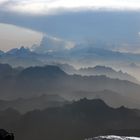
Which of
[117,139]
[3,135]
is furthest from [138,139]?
[3,135]

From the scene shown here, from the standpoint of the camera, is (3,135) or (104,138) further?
(3,135)

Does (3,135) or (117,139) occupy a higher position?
(3,135)

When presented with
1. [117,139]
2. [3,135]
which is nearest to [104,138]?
[117,139]

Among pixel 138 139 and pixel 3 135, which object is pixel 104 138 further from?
pixel 3 135

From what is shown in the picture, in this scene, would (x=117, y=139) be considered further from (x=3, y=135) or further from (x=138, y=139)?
(x=3, y=135)

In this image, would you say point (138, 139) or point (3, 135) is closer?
point (138, 139)

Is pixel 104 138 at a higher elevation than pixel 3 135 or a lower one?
lower

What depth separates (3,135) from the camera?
101m

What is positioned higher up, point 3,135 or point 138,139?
point 3,135

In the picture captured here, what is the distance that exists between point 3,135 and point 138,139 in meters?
42.0

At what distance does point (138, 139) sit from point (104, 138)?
5.72 m

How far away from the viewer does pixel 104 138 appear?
65312mm

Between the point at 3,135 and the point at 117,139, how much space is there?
42.9 metres

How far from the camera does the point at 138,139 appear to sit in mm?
67562
